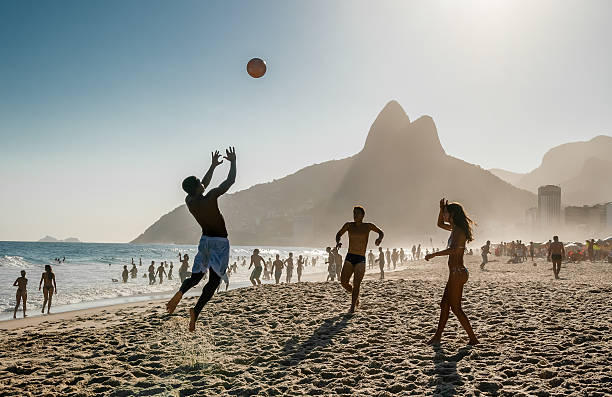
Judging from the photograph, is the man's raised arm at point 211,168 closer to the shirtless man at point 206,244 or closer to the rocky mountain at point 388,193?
the shirtless man at point 206,244

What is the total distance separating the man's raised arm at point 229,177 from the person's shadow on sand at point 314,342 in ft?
7.07

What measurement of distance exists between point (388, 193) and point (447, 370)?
509 feet

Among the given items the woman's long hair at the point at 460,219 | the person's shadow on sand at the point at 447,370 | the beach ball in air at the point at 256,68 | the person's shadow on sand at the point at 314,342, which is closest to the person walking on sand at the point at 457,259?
the woman's long hair at the point at 460,219

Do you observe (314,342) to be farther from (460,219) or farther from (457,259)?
(460,219)

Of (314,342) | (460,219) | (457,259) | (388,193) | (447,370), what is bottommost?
(314,342)

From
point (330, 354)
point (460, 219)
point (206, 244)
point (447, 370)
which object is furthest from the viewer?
point (460, 219)

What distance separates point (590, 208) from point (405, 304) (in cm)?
16043

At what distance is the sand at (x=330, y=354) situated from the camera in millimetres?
4219

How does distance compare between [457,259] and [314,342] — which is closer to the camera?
[457,259]

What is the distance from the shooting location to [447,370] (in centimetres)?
452

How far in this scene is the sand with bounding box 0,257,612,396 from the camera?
422 centimetres

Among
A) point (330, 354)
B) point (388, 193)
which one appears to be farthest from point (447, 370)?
point (388, 193)

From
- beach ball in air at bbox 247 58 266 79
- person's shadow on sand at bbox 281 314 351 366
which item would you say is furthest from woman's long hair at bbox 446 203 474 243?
beach ball in air at bbox 247 58 266 79

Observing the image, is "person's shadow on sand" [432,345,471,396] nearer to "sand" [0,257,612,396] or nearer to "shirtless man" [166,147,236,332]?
"sand" [0,257,612,396]
